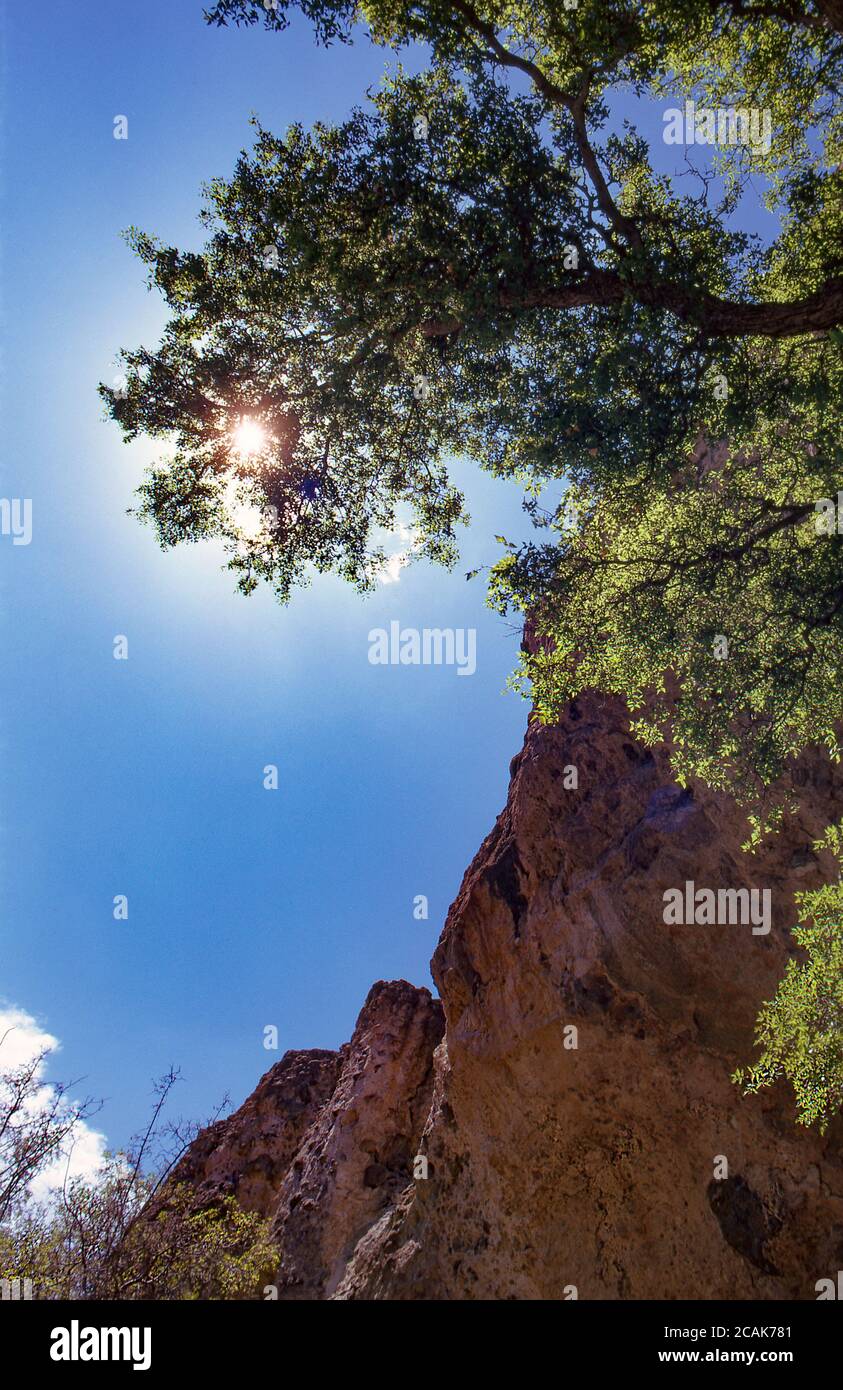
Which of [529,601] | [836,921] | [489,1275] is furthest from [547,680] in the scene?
[489,1275]

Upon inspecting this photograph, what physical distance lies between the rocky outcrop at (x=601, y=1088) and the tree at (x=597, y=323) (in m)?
4.03

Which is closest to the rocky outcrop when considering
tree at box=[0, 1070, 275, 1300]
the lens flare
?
tree at box=[0, 1070, 275, 1300]

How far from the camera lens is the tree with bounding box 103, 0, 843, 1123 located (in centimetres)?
977

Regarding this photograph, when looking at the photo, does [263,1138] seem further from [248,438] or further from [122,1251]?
[248,438]

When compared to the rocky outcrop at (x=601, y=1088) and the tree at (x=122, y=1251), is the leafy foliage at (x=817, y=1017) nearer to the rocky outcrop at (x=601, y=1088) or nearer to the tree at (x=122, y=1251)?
the rocky outcrop at (x=601, y=1088)

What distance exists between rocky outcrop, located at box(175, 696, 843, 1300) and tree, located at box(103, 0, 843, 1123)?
403 cm

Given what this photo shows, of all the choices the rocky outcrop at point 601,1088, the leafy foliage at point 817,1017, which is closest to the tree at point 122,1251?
the rocky outcrop at point 601,1088

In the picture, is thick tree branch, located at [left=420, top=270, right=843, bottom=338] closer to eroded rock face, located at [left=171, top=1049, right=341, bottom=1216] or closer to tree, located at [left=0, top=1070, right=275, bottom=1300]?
tree, located at [left=0, top=1070, right=275, bottom=1300]

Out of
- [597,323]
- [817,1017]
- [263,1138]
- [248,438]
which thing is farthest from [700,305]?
[263,1138]

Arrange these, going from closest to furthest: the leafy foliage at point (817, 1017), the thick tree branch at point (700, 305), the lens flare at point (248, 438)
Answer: the thick tree branch at point (700, 305) → the leafy foliage at point (817, 1017) → the lens flare at point (248, 438)

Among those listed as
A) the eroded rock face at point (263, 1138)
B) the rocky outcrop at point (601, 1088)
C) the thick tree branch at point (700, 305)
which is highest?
the thick tree branch at point (700, 305)

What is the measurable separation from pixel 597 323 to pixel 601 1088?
16557mm

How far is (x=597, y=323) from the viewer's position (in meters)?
10.8

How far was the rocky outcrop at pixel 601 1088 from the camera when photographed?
13.9m
